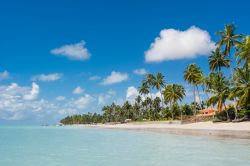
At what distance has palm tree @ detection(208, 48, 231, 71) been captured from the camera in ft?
234

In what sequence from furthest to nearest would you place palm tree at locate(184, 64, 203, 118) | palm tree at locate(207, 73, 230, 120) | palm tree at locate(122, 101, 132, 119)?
1. palm tree at locate(122, 101, 132, 119)
2. palm tree at locate(184, 64, 203, 118)
3. palm tree at locate(207, 73, 230, 120)

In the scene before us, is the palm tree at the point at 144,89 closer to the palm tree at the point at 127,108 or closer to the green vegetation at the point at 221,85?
the green vegetation at the point at 221,85

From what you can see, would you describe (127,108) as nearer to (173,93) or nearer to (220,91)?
(173,93)

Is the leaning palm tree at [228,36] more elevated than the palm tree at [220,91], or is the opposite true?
the leaning palm tree at [228,36]

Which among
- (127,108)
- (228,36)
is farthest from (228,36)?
(127,108)

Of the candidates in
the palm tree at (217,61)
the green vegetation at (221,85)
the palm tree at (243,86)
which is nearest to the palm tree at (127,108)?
the green vegetation at (221,85)

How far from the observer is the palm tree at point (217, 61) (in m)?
71.2

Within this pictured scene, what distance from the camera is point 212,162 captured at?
18.3 m

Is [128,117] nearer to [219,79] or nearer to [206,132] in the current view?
[219,79]

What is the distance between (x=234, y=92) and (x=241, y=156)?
3353cm

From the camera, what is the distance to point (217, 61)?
233 feet

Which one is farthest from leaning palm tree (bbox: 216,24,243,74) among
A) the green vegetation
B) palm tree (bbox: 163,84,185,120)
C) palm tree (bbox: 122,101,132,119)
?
palm tree (bbox: 122,101,132,119)

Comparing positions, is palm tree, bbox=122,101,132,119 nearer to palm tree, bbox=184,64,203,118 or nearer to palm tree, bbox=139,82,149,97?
palm tree, bbox=139,82,149,97

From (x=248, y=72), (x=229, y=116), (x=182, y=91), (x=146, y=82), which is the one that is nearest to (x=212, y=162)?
(x=248, y=72)
